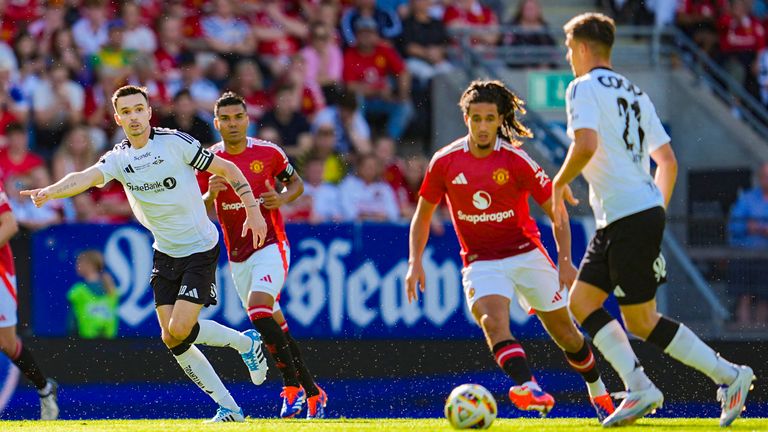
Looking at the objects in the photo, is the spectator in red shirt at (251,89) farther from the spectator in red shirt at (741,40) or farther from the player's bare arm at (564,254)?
the player's bare arm at (564,254)

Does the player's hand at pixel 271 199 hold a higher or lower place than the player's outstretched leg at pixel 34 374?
higher

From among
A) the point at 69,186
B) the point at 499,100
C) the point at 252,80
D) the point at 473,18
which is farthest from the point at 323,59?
the point at 499,100

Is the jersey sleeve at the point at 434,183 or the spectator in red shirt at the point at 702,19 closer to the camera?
the jersey sleeve at the point at 434,183

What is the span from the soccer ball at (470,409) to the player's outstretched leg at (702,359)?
89 cm

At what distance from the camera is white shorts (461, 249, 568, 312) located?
8.45 m

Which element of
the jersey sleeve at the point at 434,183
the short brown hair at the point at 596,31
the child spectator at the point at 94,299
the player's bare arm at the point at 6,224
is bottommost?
the child spectator at the point at 94,299

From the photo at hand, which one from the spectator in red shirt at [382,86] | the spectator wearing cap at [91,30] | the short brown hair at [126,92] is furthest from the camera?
the spectator in red shirt at [382,86]

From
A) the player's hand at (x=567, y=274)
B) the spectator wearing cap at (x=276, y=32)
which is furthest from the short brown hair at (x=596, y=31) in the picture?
the spectator wearing cap at (x=276, y=32)

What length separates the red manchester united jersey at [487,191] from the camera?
8602mm

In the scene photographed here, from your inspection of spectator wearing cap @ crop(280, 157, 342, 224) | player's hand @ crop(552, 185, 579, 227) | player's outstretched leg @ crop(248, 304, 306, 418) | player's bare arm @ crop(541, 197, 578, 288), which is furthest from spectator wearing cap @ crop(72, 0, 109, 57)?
player's hand @ crop(552, 185, 579, 227)

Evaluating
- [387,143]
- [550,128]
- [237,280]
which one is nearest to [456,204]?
[237,280]

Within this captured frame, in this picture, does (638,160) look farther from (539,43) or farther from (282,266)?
(539,43)

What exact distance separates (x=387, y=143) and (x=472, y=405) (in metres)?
7.98

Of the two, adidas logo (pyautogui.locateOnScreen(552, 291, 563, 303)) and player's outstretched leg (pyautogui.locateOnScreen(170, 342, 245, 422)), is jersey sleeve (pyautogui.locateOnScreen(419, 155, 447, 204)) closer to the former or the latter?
adidas logo (pyautogui.locateOnScreen(552, 291, 563, 303))
